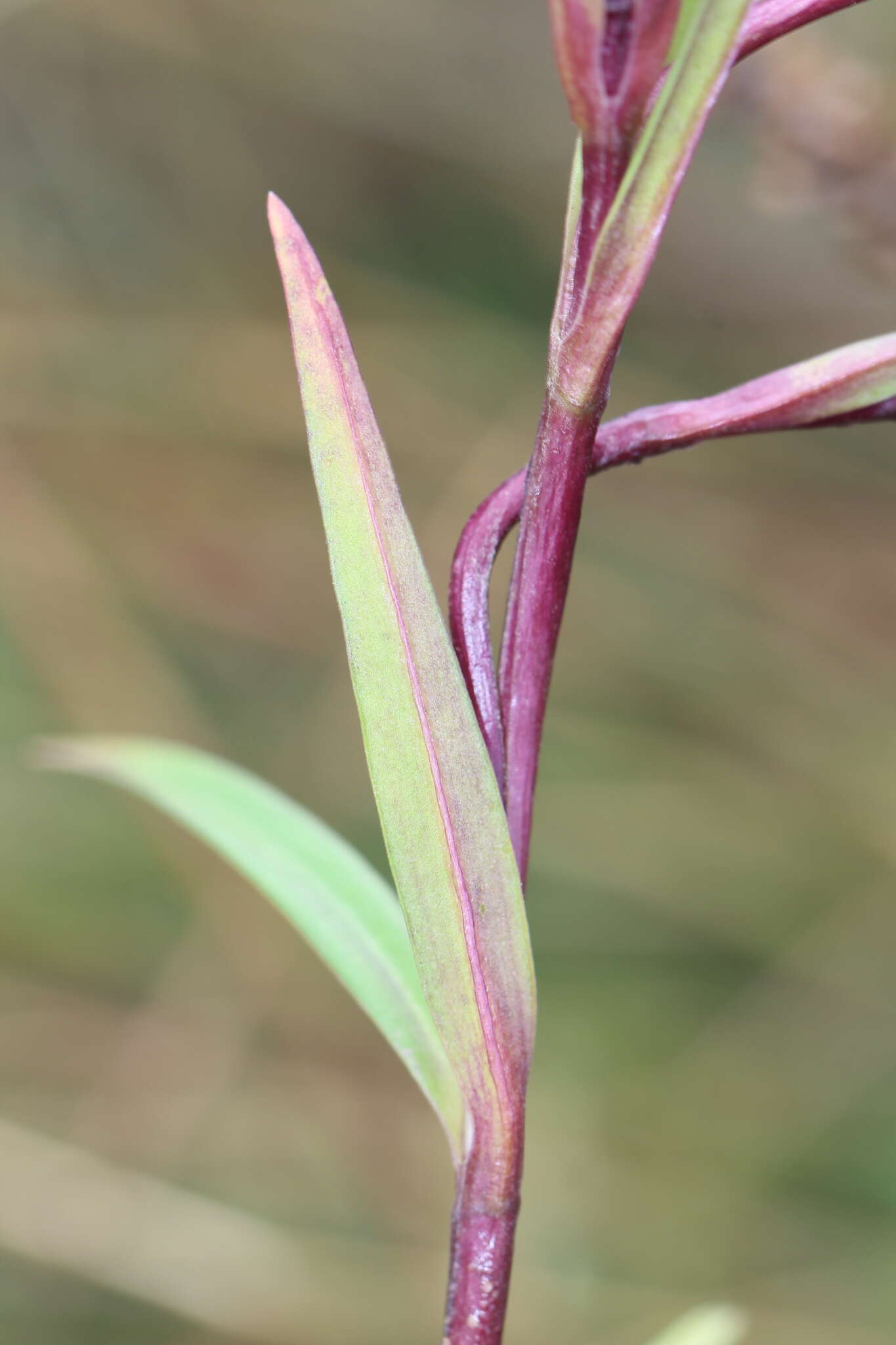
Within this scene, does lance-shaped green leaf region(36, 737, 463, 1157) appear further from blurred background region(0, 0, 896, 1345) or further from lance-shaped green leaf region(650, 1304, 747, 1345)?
blurred background region(0, 0, 896, 1345)

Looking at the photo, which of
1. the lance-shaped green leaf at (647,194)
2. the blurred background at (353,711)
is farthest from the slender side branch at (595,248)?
the blurred background at (353,711)

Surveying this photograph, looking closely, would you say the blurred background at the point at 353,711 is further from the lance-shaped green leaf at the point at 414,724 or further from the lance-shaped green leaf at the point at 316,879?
the lance-shaped green leaf at the point at 414,724

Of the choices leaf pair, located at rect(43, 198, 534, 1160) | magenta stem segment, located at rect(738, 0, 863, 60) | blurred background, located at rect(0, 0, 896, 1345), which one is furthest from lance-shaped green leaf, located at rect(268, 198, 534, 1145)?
blurred background, located at rect(0, 0, 896, 1345)

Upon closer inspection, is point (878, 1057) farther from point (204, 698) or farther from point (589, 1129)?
point (204, 698)

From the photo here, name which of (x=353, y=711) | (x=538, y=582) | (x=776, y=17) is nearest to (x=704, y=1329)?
(x=538, y=582)

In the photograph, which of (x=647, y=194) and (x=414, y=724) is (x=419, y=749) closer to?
(x=414, y=724)
